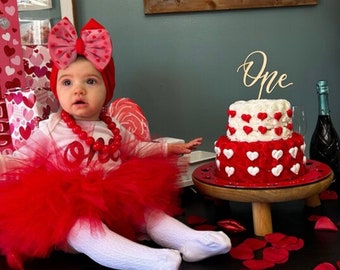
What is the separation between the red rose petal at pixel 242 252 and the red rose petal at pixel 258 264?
19 mm

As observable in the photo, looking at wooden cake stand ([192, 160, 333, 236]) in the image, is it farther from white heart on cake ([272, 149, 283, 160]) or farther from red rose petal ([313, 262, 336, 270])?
red rose petal ([313, 262, 336, 270])

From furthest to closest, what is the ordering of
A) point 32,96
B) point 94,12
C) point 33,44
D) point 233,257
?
point 94,12, point 33,44, point 32,96, point 233,257

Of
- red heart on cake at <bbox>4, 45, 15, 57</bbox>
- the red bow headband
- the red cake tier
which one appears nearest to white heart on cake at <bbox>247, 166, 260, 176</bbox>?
the red cake tier

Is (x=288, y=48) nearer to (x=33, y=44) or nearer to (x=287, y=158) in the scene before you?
(x=287, y=158)

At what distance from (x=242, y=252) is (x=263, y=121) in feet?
0.80

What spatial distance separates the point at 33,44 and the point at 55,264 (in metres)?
0.58

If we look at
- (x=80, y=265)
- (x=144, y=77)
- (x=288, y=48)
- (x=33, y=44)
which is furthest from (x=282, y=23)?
(x=80, y=265)

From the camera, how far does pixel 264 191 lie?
0.86 m

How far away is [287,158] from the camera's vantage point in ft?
2.95

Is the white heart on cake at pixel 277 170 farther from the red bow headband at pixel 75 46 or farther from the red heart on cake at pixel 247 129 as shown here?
the red bow headband at pixel 75 46

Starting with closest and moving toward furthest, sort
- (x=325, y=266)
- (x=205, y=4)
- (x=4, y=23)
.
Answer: (x=325, y=266) < (x=4, y=23) < (x=205, y=4)

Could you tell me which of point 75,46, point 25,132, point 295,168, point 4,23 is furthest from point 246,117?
point 4,23

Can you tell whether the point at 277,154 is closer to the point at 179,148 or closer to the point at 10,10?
the point at 179,148

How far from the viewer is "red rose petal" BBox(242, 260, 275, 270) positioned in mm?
767
